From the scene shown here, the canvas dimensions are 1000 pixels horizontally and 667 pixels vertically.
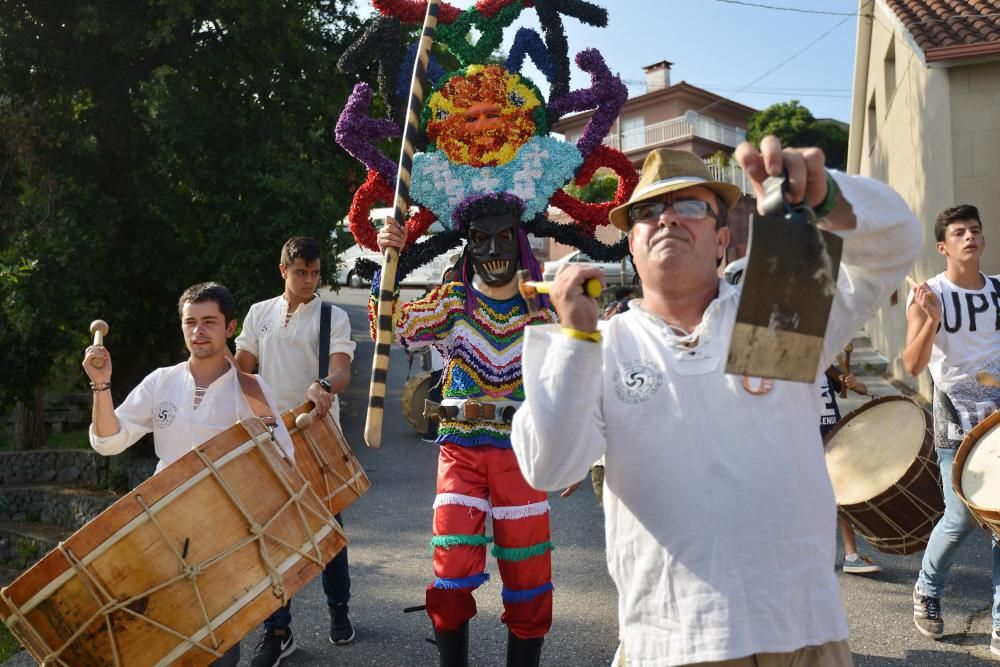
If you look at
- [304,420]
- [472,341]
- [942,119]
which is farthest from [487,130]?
[942,119]

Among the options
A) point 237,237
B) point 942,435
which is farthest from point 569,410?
point 237,237

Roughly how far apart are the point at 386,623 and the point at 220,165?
20.8ft

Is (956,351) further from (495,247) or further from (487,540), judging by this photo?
(487,540)

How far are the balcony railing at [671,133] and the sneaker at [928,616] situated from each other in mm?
35027

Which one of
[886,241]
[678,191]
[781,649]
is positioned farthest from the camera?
[678,191]

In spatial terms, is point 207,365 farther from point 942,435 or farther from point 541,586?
point 942,435

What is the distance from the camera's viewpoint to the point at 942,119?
11.0 m

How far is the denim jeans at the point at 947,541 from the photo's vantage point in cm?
432

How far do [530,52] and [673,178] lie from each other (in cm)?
275

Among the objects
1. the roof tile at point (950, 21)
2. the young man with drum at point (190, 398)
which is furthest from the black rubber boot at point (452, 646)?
the roof tile at point (950, 21)

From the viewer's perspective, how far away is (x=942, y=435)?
4.47 m

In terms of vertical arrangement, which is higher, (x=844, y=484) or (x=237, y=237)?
(x=237, y=237)

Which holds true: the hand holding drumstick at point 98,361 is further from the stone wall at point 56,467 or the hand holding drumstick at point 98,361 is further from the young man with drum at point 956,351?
the stone wall at point 56,467

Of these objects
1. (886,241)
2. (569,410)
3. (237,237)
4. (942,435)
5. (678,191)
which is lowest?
(942,435)
